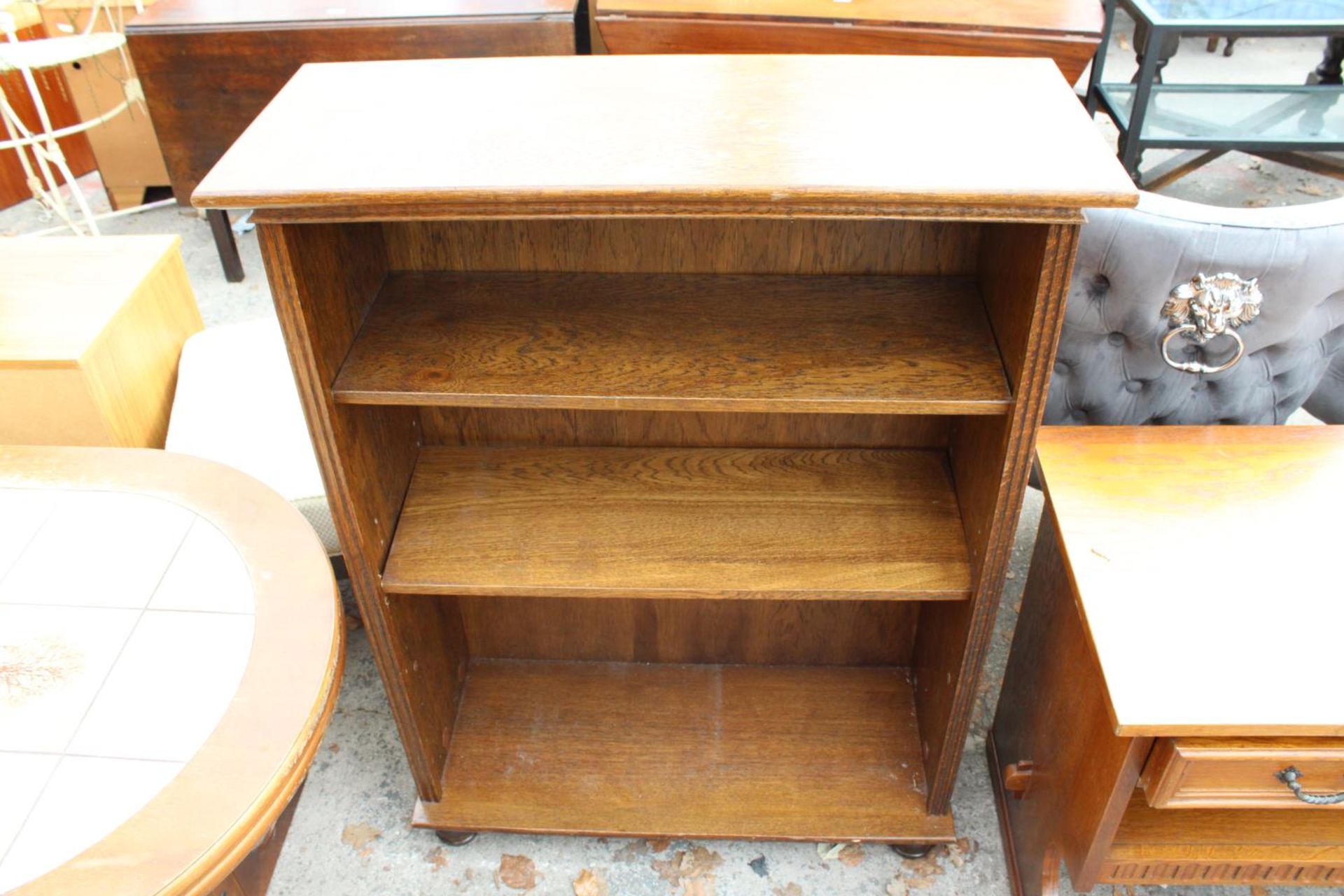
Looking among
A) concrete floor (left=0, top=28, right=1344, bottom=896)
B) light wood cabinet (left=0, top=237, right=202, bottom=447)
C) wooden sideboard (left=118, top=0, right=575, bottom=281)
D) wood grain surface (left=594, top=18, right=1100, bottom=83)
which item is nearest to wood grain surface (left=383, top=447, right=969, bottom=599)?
concrete floor (left=0, top=28, right=1344, bottom=896)

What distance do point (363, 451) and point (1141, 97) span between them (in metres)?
2.55

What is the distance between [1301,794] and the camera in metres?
1.22

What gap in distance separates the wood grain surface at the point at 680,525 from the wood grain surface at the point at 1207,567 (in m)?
0.20

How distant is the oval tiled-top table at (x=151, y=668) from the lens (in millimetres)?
961

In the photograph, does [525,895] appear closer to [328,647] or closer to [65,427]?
[328,647]

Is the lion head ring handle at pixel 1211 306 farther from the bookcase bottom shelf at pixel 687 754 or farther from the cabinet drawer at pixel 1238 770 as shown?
the bookcase bottom shelf at pixel 687 754

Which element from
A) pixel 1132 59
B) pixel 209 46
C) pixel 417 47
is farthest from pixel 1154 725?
pixel 1132 59

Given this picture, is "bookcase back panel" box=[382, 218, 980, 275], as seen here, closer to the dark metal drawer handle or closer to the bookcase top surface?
the bookcase top surface

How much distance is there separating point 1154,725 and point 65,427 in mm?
1866

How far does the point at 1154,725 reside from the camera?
3.67 feet

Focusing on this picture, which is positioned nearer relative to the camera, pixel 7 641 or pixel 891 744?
pixel 7 641

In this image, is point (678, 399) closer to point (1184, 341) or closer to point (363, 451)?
point (363, 451)

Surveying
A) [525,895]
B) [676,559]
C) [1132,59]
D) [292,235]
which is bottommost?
[525,895]

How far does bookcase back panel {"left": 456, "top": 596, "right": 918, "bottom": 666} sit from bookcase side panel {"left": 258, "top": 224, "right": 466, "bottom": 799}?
0.16m
